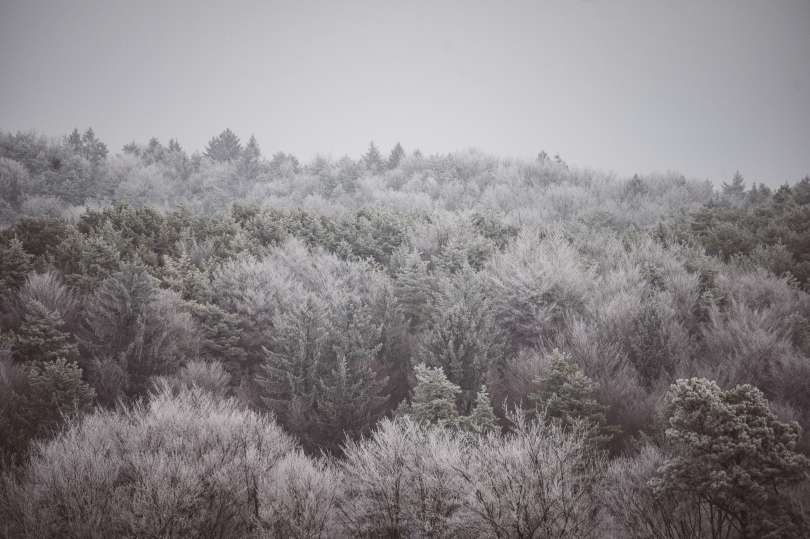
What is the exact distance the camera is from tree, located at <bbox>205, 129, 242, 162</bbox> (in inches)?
1892

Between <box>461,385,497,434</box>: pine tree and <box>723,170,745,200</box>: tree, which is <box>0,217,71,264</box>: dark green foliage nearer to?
<box>461,385,497,434</box>: pine tree

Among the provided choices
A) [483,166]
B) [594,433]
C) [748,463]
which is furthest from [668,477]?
[483,166]

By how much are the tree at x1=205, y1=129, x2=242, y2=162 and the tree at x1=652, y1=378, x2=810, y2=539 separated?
167 ft

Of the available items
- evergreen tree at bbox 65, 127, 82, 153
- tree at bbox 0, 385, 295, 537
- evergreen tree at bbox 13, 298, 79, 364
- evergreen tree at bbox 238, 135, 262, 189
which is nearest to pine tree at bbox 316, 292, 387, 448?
tree at bbox 0, 385, 295, 537

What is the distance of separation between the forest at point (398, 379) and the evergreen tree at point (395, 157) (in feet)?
89.7

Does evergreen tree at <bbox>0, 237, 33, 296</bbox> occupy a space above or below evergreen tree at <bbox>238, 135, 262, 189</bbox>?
below

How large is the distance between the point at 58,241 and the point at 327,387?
497 inches

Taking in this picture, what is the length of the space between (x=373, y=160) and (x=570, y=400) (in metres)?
43.1

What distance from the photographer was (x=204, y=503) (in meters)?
6.73

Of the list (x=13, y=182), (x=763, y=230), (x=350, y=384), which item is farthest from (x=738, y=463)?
(x=13, y=182)

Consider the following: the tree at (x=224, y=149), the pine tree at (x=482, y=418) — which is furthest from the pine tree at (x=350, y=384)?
the tree at (x=224, y=149)

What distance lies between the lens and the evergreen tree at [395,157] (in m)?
48.0

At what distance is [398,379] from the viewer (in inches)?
488

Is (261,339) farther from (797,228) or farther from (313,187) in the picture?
(313,187)
